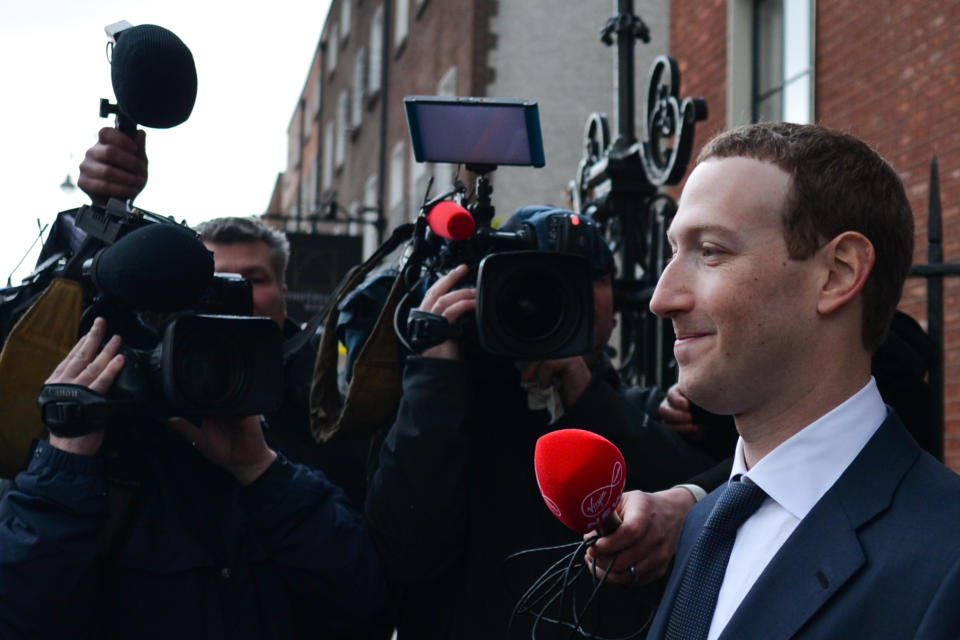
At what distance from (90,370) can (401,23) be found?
716 inches

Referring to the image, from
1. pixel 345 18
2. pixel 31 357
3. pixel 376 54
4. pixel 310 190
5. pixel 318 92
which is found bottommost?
pixel 31 357

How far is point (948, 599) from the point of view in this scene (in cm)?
125

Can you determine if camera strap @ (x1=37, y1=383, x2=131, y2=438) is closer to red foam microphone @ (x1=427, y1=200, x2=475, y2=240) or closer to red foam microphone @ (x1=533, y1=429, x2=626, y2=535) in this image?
red foam microphone @ (x1=427, y1=200, x2=475, y2=240)

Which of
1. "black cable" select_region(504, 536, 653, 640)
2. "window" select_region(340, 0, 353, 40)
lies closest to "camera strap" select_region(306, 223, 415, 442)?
"black cable" select_region(504, 536, 653, 640)

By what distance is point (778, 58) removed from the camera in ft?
26.3

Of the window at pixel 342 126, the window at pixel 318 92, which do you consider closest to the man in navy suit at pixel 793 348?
the window at pixel 342 126

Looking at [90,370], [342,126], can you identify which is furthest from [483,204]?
[342,126]

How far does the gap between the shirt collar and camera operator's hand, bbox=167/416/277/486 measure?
1489 mm

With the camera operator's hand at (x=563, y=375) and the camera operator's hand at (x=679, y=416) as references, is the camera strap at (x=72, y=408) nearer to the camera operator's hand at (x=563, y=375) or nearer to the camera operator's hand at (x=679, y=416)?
the camera operator's hand at (x=563, y=375)

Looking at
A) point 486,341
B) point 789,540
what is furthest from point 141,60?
point 789,540

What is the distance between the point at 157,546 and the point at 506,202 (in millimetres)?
12358

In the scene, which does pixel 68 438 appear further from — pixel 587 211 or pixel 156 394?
pixel 587 211

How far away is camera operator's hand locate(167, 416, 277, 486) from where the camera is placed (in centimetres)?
267

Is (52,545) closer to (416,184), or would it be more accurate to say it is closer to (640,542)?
(640,542)
